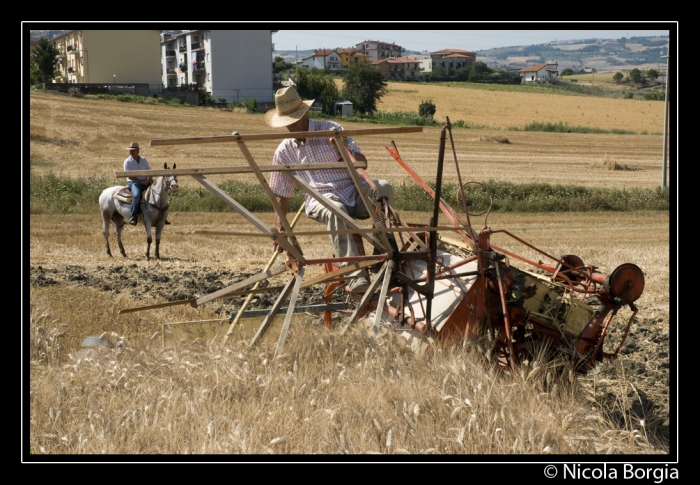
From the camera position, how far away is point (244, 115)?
1858 inches

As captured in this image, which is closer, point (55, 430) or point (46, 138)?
point (55, 430)

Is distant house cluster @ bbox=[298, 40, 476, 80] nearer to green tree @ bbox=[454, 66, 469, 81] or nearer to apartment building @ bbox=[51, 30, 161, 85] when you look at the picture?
green tree @ bbox=[454, 66, 469, 81]

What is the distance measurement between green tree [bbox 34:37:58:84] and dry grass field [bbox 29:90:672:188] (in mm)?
6296

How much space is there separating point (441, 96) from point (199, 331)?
194 ft

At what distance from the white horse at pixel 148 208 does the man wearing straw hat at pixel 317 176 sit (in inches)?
312

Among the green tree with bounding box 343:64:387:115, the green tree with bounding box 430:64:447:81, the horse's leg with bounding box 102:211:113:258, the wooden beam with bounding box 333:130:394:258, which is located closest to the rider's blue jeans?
the horse's leg with bounding box 102:211:113:258

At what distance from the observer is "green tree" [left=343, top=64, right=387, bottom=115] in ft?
174

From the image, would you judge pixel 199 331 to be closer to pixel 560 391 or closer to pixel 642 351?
pixel 560 391

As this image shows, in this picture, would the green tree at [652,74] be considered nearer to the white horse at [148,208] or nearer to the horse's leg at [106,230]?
the white horse at [148,208]

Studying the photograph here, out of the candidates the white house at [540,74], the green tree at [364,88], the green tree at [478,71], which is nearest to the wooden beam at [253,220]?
the green tree at [364,88]

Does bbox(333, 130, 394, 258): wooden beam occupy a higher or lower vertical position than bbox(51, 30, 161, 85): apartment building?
lower

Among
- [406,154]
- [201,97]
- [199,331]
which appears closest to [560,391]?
[199,331]

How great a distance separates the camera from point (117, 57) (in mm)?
56094

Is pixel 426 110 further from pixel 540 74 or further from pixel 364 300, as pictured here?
pixel 364 300
